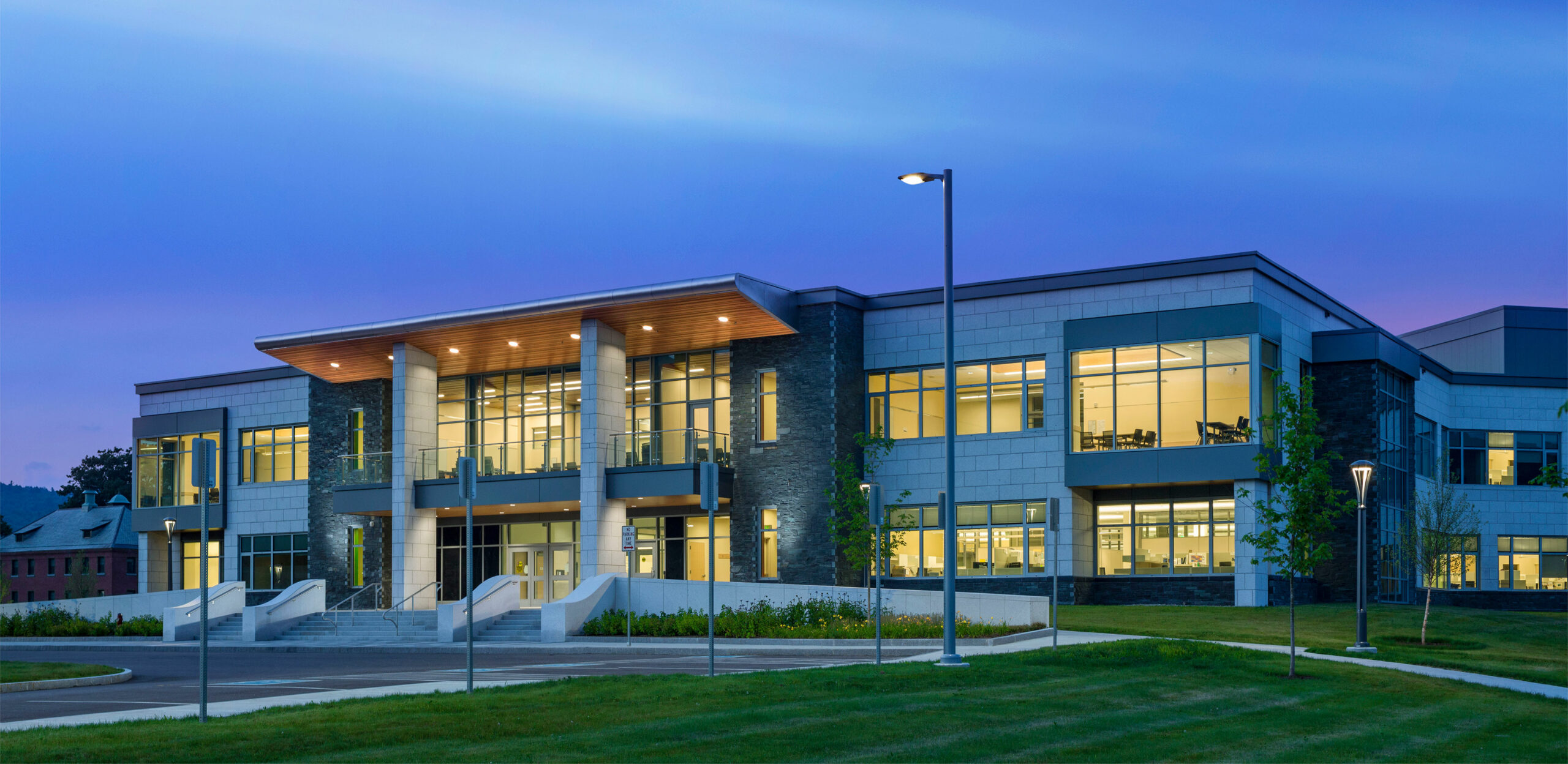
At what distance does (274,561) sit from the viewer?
2048 inches

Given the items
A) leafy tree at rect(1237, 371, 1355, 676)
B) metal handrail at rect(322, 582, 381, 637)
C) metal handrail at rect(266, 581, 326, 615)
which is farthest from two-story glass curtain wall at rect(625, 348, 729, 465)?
leafy tree at rect(1237, 371, 1355, 676)

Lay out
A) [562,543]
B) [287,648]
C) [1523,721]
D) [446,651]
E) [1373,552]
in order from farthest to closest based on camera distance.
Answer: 1. [562,543]
2. [1373,552]
3. [287,648]
4. [446,651]
5. [1523,721]

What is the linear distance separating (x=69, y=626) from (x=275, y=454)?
36.1 feet

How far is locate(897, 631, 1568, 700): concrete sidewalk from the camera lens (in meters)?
19.7

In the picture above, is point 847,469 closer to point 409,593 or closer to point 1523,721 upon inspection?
point 409,593

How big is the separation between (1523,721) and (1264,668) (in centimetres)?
430

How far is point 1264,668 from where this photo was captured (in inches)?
762

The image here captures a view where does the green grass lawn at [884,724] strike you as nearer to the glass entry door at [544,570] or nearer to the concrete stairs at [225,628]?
the concrete stairs at [225,628]

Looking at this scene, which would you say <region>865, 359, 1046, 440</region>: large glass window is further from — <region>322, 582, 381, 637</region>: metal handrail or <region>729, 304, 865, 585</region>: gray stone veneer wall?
<region>322, 582, 381, 637</region>: metal handrail

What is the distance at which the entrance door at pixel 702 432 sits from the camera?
4038cm

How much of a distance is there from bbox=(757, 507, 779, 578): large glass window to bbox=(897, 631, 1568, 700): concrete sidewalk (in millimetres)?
12047

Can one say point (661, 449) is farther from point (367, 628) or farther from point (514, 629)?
point (367, 628)

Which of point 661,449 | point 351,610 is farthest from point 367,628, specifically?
point 661,449

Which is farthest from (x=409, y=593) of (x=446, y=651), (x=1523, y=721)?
(x=1523, y=721)
